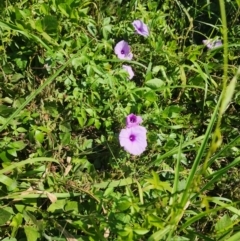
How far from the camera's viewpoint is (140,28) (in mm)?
2035

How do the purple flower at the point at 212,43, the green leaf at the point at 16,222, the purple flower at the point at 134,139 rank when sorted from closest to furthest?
the green leaf at the point at 16,222, the purple flower at the point at 134,139, the purple flower at the point at 212,43

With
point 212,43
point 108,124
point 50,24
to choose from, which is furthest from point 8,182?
point 212,43

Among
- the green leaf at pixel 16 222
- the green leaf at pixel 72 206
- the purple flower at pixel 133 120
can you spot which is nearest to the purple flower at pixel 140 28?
the purple flower at pixel 133 120

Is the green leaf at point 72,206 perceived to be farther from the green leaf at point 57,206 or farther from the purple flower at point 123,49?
the purple flower at point 123,49

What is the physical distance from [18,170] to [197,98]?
773mm

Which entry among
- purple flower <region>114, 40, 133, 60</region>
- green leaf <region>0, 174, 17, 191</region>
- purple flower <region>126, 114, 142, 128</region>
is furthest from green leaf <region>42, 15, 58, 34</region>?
green leaf <region>0, 174, 17, 191</region>

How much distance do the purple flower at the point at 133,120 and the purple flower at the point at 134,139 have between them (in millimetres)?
14

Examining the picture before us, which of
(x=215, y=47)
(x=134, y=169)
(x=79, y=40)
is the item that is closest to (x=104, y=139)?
(x=134, y=169)

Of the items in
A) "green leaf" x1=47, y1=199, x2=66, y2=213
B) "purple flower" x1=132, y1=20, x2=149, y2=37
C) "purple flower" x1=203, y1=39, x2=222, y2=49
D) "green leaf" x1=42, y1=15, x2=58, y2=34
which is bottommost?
"green leaf" x1=47, y1=199, x2=66, y2=213

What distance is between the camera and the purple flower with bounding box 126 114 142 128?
5.91ft

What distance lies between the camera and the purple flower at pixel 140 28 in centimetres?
203

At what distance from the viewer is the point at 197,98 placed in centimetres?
208

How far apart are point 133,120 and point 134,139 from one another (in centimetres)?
8

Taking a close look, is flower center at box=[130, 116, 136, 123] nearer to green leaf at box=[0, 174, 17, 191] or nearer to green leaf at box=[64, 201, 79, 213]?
green leaf at box=[64, 201, 79, 213]
